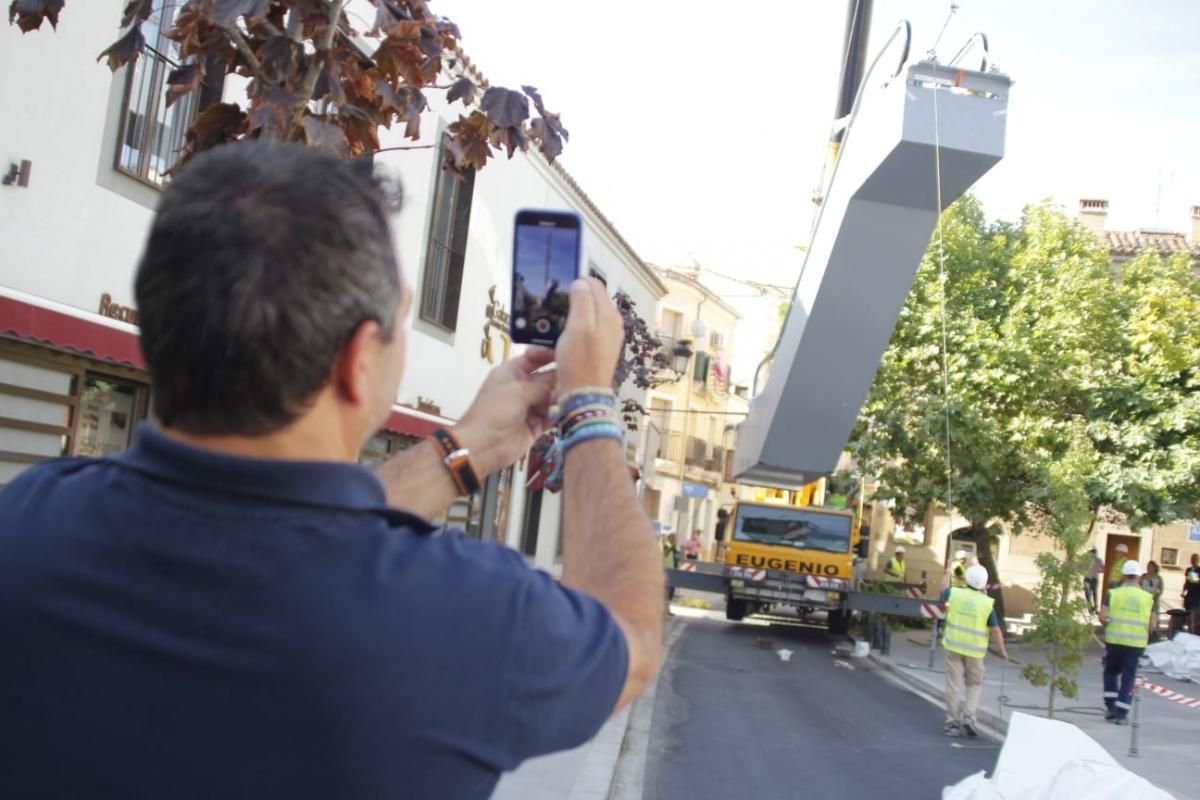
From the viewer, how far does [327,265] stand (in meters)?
1.24

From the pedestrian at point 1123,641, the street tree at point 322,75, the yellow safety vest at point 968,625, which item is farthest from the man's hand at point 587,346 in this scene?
the pedestrian at point 1123,641

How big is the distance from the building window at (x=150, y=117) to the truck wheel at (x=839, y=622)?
17691mm

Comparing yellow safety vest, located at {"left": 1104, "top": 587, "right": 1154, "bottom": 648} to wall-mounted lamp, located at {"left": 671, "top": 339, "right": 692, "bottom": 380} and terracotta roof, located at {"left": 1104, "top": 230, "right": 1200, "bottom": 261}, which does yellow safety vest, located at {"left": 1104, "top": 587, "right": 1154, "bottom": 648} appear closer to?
wall-mounted lamp, located at {"left": 671, "top": 339, "right": 692, "bottom": 380}

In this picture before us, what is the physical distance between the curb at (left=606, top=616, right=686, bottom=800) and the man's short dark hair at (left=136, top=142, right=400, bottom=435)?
5.72m

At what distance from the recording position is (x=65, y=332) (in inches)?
304

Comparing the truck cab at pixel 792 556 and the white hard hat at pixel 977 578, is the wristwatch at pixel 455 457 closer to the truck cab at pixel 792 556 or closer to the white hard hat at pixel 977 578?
the white hard hat at pixel 977 578

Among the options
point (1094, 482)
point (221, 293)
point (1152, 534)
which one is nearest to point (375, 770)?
point (221, 293)

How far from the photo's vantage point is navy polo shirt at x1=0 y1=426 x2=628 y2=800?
1.15m

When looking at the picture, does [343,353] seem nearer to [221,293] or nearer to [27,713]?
[221,293]

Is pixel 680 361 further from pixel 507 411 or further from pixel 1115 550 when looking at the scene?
pixel 1115 550

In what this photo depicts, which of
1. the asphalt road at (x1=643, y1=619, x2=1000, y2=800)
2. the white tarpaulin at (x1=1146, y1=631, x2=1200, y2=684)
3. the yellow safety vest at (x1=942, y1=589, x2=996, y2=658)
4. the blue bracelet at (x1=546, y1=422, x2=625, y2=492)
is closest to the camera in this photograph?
the blue bracelet at (x1=546, y1=422, x2=625, y2=492)

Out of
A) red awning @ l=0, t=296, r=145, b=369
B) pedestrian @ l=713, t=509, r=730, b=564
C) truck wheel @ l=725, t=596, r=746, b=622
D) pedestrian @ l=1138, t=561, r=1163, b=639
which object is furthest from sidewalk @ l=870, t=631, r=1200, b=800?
red awning @ l=0, t=296, r=145, b=369

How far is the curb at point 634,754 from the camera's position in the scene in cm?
888

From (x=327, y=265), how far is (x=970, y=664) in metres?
12.5
